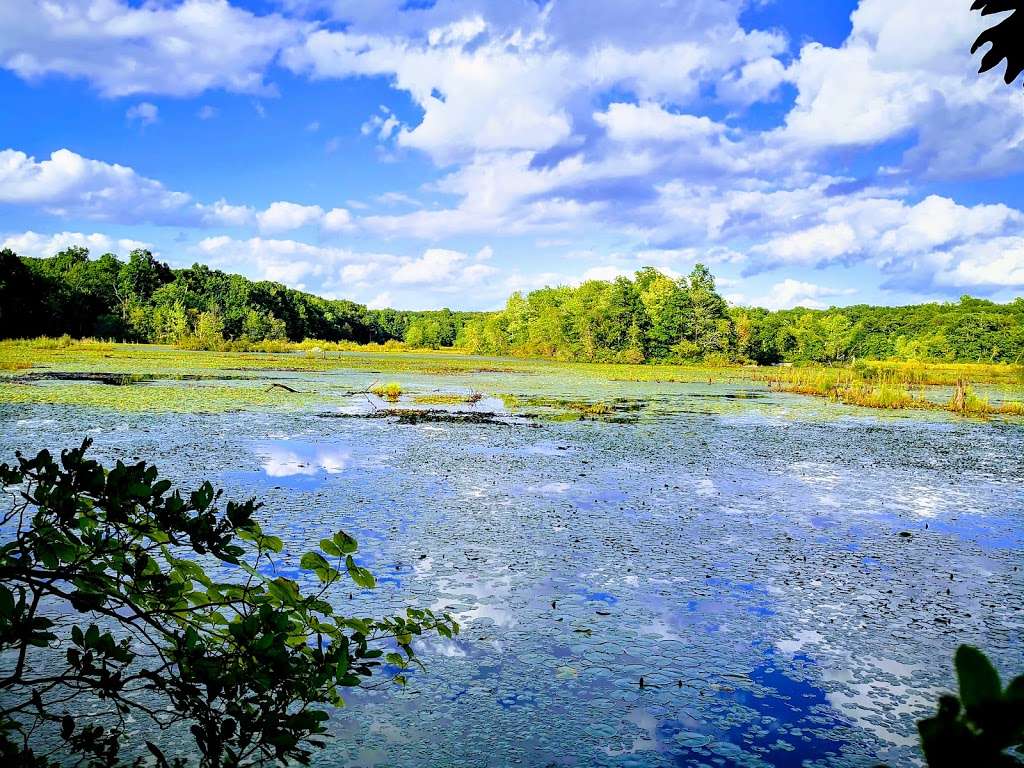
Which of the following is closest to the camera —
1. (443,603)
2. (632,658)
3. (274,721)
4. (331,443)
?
(274,721)

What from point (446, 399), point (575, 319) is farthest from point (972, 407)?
point (575, 319)

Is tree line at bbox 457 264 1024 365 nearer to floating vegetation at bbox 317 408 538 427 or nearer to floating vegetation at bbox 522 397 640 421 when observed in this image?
floating vegetation at bbox 522 397 640 421

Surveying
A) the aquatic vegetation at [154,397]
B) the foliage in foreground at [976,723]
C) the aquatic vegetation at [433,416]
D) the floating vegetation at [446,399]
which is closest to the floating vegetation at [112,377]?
the aquatic vegetation at [154,397]

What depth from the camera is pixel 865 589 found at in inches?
216

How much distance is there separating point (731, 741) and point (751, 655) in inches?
39.1

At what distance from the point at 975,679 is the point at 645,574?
5.13 metres

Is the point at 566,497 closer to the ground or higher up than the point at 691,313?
closer to the ground

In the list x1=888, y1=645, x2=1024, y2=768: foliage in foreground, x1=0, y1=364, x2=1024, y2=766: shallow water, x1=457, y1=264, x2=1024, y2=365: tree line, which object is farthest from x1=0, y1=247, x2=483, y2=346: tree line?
x1=888, y1=645, x2=1024, y2=768: foliage in foreground

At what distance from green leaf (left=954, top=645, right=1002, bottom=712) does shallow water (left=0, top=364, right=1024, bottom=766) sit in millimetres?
2798

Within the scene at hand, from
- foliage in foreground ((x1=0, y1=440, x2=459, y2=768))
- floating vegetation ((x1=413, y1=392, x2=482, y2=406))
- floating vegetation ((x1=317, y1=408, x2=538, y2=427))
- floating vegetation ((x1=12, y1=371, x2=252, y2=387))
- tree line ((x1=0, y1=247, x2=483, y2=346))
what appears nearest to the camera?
foliage in foreground ((x1=0, y1=440, x2=459, y2=768))

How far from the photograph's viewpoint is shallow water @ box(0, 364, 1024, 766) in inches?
136

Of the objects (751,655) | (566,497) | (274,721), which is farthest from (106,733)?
(566,497)

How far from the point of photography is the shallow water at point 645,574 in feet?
11.3

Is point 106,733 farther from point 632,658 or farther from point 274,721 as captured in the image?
point 632,658
